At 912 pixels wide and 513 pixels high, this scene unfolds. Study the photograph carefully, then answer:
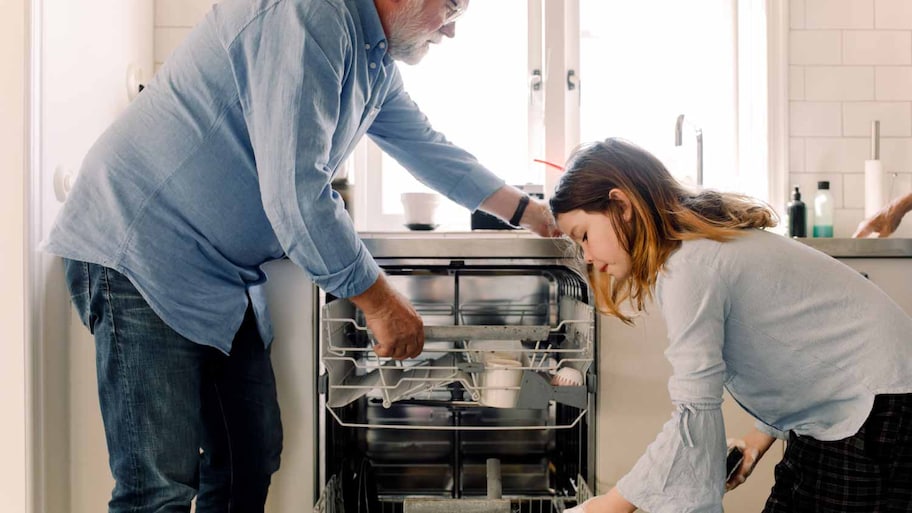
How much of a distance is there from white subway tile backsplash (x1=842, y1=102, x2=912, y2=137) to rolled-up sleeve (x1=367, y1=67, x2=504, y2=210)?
1237mm

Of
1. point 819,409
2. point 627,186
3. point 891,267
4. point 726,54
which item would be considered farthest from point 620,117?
point 819,409

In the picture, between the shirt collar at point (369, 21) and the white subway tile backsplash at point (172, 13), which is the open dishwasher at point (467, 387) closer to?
the shirt collar at point (369, 21)

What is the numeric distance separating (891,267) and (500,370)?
86 centimetres

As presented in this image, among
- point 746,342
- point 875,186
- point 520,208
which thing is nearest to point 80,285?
point 520,208

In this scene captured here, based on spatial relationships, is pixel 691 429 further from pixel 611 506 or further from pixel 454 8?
pixel 454 8

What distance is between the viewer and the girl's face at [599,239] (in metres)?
1.16

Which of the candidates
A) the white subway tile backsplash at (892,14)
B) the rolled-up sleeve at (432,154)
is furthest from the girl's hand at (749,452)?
the white subway tile backsplash at (892,14)

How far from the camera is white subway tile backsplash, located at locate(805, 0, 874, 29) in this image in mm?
2158

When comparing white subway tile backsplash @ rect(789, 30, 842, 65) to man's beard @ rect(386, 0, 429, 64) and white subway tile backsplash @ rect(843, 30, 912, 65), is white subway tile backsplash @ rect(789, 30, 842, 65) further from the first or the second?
man's beard @ rect(386, 0, 429, 64)

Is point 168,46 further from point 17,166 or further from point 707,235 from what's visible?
point 707,235

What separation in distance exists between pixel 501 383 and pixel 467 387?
0.08m

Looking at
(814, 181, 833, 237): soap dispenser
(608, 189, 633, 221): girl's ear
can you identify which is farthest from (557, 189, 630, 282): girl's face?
(814, 181, 833, 237): soap dispenser

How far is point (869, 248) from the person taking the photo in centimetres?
151

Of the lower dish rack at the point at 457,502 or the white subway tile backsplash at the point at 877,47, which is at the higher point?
the white subway tile backsplash at the point at 877,47
